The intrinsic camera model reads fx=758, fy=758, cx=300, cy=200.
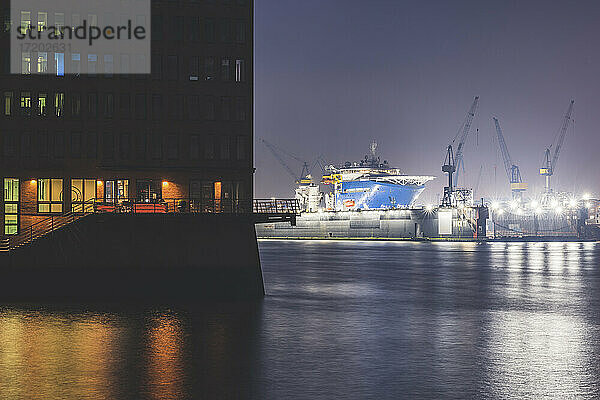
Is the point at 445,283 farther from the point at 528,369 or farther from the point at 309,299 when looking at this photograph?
the point at 528,369

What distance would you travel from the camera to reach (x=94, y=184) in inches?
2638

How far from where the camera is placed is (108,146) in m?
66.9

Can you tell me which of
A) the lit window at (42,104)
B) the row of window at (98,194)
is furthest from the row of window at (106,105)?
the row of window at (98,194)

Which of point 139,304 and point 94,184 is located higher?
point 94,184

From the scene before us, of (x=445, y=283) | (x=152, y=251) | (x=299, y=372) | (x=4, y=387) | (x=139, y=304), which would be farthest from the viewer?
(x=445, y=283)

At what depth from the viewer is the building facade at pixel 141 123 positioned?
66.4 meters

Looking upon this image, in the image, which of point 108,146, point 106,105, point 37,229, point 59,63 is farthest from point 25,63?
point 37,229

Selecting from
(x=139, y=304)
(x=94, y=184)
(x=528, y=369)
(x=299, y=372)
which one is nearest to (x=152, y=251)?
(x=139, y=304)

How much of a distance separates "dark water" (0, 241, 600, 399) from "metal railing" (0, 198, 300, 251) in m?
7.86

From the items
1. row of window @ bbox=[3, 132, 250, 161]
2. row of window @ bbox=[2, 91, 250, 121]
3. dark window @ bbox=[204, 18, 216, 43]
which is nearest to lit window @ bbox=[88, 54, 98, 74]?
row of window @ bbox=[2, 91, 250, 121]

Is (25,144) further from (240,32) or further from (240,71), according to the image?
(240,32)

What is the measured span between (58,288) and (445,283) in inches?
1668

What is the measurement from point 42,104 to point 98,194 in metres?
9.25

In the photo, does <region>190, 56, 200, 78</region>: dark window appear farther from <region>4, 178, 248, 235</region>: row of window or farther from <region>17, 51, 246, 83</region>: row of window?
<region>4, 178, 248, 235</region>: row of window
